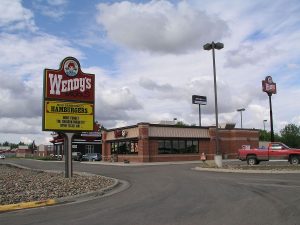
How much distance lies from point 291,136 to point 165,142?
149ft

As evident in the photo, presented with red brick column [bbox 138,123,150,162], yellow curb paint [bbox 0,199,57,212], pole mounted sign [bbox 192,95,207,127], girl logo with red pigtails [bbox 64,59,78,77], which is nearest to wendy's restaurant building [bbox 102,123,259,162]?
red brick column [bbox 138,123,150,162]

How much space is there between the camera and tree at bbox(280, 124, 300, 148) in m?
83.1

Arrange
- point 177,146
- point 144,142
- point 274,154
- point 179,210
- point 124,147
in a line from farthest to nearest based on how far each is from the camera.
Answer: point 124,147 → point 177,146 → point 144,142 → point 274,154 → point 179,210

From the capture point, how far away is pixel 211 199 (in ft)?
42.1

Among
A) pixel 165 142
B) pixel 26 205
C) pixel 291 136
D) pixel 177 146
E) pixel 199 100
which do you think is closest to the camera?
pixel 26 205

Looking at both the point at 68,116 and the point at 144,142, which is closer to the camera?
the point at 68,116

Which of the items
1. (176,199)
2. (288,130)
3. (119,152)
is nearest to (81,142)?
(119,152)

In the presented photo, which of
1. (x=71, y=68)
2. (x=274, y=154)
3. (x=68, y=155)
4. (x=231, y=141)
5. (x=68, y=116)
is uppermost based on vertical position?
(x=71, y=68)

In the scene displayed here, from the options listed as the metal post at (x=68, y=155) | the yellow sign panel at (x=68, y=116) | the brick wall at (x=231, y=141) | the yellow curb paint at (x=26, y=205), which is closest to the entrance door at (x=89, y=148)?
the brick wall at (x=231, y=141)

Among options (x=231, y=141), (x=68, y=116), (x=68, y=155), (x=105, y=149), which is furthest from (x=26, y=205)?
(x=231, y=141)

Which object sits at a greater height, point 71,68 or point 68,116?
point 71,68

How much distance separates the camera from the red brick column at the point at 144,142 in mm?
48062

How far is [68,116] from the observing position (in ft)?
72.6

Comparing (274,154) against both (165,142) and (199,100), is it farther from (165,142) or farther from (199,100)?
(199,100)
